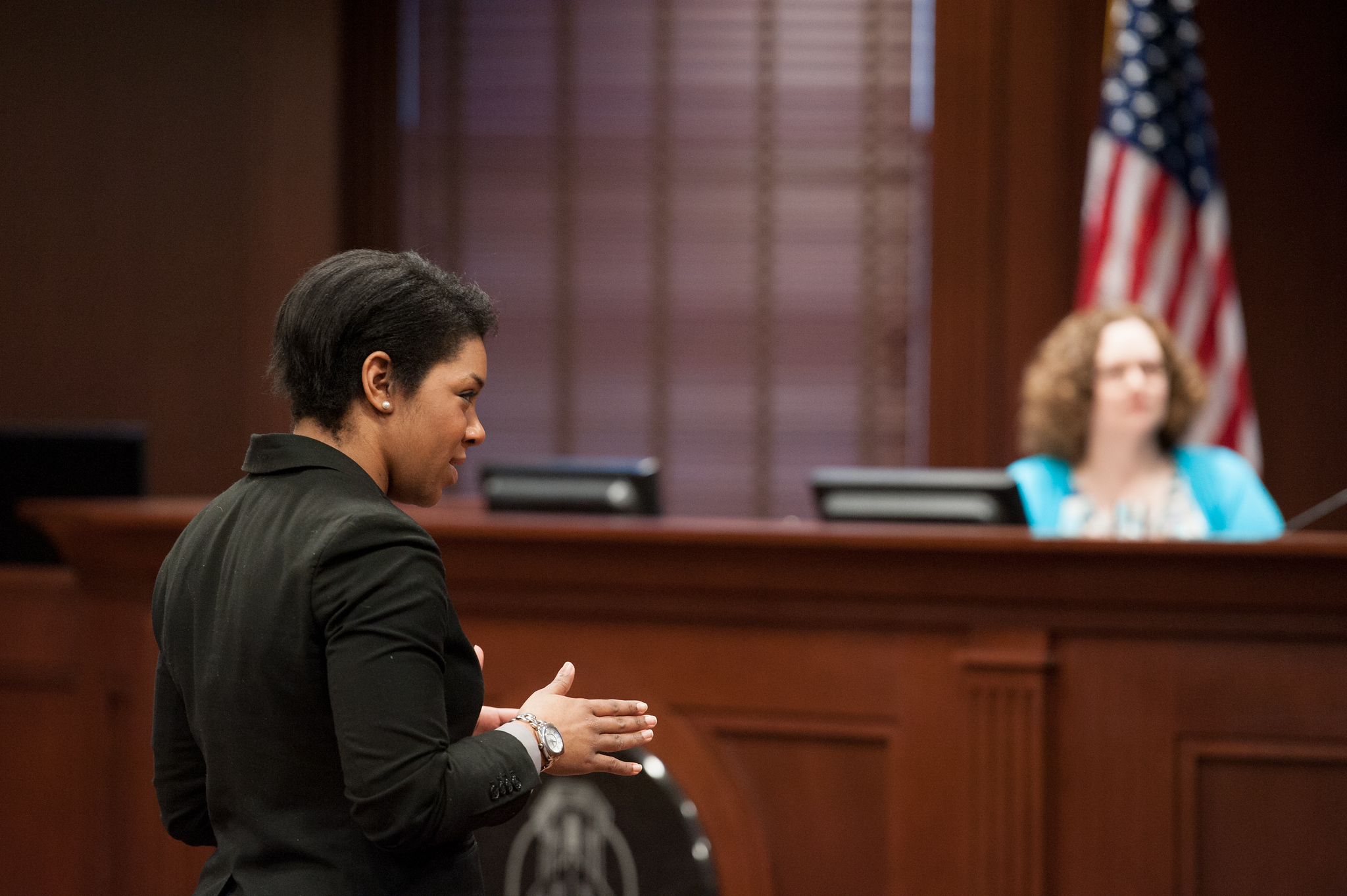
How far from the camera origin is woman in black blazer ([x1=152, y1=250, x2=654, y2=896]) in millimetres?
1037

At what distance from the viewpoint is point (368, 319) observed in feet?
3.75

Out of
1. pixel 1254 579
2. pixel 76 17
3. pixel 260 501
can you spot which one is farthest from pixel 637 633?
pixel 76 17

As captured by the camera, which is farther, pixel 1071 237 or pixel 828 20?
pixel 828 20

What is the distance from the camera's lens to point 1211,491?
10.7ft

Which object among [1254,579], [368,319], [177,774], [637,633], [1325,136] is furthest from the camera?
[1325,136]

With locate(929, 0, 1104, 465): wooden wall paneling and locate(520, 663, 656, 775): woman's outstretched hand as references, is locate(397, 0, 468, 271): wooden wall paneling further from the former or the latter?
locate(520, 663, 656, 775): woman's outstretched hand

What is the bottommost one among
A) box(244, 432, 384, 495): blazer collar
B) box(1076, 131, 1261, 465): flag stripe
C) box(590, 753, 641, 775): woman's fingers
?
box(590, 753, 641, 775): woman's fingers

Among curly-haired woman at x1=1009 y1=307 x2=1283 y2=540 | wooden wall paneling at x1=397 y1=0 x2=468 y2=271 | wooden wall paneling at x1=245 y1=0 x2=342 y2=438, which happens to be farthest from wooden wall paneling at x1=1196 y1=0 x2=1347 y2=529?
wooden wall paneling at x1=245 y1=0 x2=342 y2=438

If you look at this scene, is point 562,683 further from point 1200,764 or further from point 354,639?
point 1200,764

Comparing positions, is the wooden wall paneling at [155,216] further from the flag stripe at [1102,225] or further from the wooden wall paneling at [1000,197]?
the flag stripe at [1102,225]

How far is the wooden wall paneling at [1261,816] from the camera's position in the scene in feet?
7.22

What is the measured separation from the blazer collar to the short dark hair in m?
0.03

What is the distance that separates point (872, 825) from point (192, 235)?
3455 millimetres

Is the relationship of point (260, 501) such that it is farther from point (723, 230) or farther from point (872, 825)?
point (723, 230)
